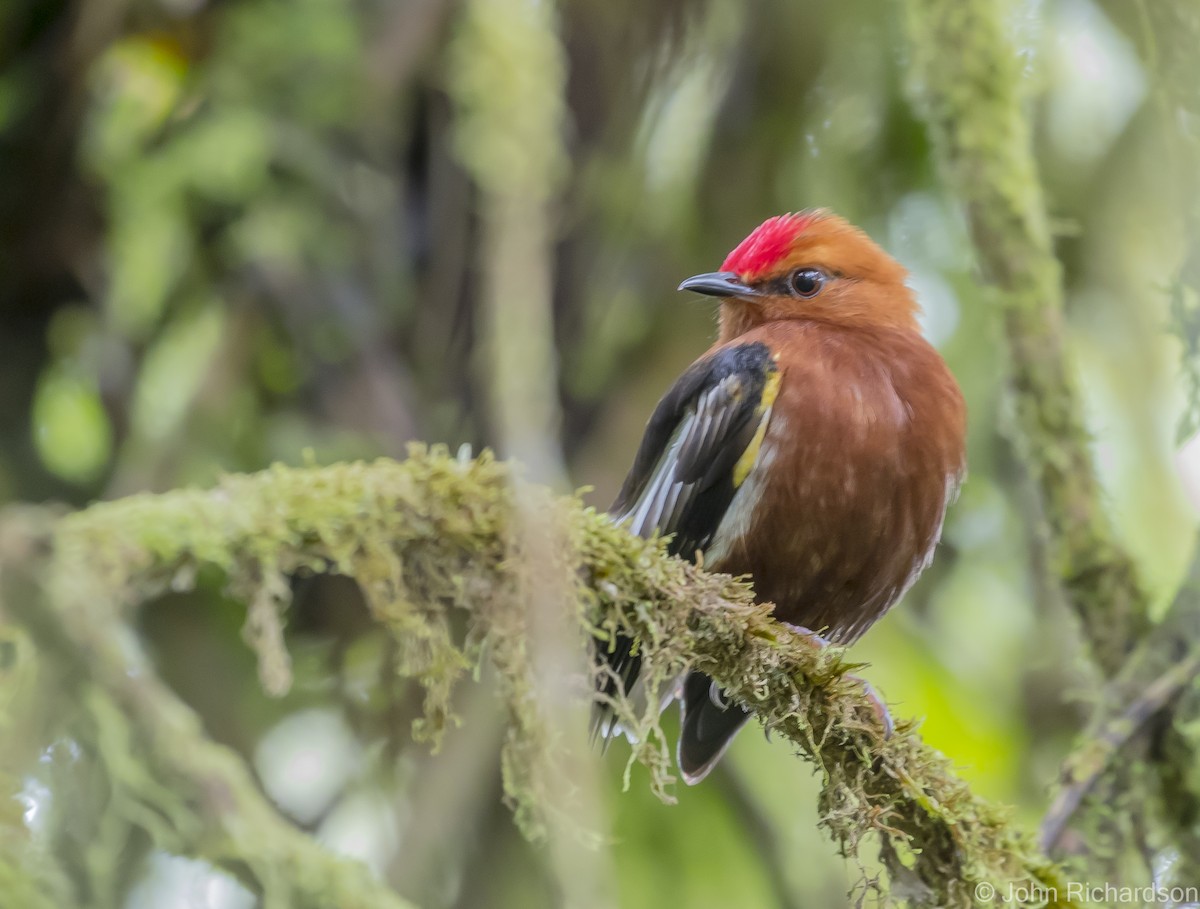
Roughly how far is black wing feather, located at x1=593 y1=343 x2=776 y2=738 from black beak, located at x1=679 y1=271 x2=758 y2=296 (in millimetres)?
289

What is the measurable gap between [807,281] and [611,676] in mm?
1491

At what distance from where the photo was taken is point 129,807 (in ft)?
8.76

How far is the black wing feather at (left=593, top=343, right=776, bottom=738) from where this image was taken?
128 inches

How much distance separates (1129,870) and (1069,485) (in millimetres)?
1093

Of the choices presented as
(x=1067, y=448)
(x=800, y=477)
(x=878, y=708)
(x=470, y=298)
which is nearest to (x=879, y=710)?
(x=878, y=708)

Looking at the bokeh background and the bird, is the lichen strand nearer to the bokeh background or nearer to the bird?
the bird

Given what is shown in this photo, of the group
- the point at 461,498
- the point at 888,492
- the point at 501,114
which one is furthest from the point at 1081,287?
the point at 461,498

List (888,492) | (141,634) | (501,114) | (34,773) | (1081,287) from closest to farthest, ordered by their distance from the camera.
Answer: (34,773) < (501,114) < (888,492) < (141,634) < (1081,287)

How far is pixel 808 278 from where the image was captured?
3.73 metres

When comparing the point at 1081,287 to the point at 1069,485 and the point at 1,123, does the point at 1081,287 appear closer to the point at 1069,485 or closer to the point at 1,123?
the point at 1069,485

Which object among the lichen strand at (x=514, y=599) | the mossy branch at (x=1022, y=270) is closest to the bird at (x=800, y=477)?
the mossy branch at (x=1022, y=270)

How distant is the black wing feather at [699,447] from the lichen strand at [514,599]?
0.63 meters

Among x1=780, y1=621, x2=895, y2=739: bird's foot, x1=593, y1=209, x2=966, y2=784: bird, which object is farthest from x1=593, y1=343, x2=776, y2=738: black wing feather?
x1=780, y1=621, x2=895, y2=739: bird's foot

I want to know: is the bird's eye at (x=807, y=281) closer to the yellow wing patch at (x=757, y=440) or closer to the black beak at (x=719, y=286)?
the black beak at (x=719, y=286)
